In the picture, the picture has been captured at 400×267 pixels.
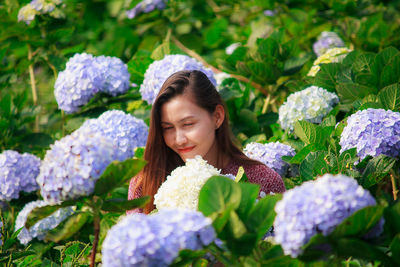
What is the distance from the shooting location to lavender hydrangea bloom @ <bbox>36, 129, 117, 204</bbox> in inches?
41.9

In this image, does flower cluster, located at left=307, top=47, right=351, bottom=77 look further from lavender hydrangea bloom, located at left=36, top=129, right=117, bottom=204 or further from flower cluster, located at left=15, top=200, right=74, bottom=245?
lavender hydrangea bloom, located at left=36, top=129, right=117, bottom=204

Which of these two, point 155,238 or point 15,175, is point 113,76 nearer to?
point 15,175

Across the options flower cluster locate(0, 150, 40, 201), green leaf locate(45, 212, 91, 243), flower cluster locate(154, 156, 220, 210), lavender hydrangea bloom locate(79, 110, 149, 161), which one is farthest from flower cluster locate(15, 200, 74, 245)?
green leaf locate(45, 212, 91, 243)

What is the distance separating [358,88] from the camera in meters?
2.01

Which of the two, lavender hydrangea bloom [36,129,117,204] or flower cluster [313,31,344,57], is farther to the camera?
flower cluster [313,31,344,57]

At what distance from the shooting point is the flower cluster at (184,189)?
4.27 ft

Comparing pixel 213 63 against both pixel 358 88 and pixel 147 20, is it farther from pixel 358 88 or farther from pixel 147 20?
pixel 358 88

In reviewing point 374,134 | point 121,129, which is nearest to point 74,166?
point 374,134

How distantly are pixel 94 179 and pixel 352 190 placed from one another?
20.4 inches

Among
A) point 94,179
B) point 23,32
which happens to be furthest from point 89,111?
point 94,179

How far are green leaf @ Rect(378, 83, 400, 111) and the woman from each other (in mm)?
449

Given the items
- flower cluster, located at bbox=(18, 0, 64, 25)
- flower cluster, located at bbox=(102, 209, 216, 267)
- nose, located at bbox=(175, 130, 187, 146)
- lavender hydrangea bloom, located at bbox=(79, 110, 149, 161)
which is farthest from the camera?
flower cluster, located at bbox=(18, 0, 64, 25)

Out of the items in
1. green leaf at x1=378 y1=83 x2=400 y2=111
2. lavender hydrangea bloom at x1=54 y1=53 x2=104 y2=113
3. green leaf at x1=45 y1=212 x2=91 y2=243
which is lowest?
lavender hydrangea bloom at x1=54 y1=53 x2=104 y2=113

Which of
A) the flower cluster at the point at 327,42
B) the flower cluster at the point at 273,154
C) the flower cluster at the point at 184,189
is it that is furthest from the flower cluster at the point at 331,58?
the flower cluster at the point at 184,189
